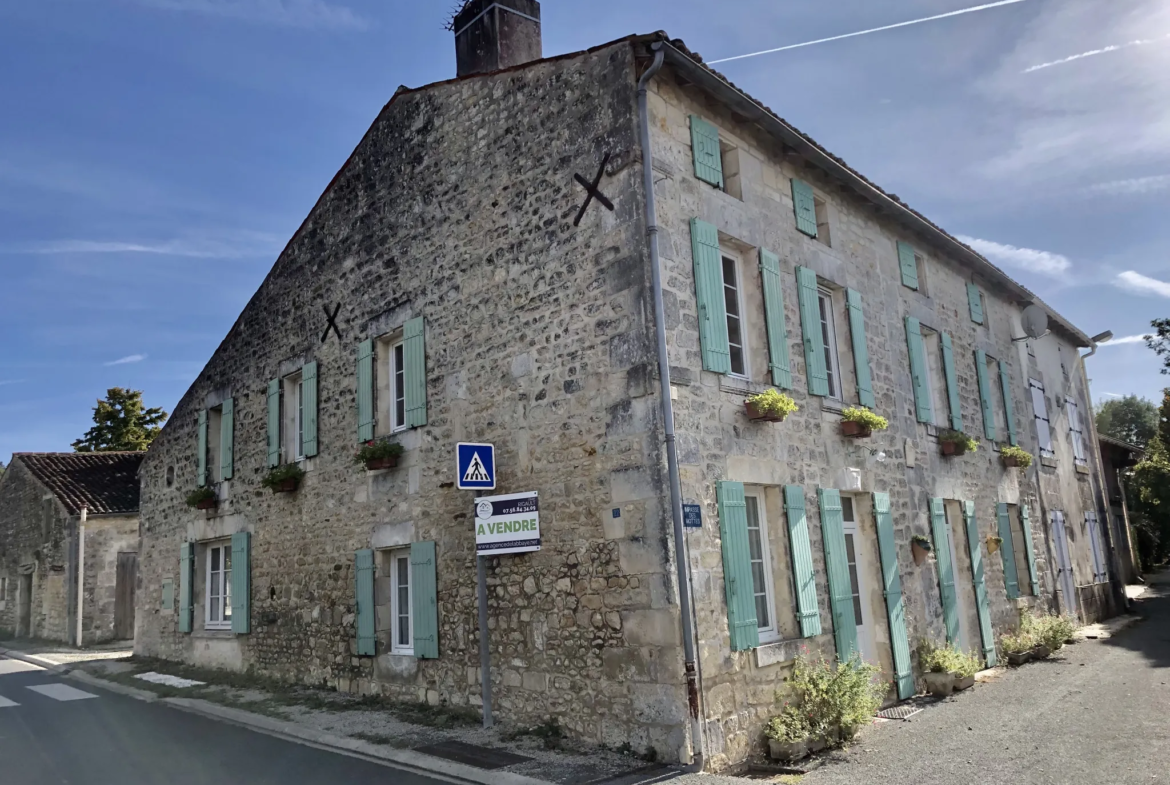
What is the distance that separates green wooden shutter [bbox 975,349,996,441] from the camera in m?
13.1

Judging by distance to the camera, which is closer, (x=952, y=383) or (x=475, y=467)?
(x=475, y=467)

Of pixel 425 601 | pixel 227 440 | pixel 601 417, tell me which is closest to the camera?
pixel 601 417

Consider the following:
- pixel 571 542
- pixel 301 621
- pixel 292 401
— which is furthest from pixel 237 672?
pixel 571 542

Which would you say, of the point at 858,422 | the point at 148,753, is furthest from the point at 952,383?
the point at 148,753

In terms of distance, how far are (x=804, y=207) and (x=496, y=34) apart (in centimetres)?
444

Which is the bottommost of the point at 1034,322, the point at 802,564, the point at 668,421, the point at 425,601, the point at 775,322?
the point at 425,601

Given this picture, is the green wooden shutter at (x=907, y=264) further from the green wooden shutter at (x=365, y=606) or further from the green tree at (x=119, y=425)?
the green tree at (x=119, y=425)

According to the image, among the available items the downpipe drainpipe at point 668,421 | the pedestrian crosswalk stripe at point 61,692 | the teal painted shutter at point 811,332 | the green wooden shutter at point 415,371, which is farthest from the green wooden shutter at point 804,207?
the pedestrian crosswalk stripe at point 61,692

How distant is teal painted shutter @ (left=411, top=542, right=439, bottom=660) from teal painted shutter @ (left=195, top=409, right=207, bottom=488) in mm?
5964

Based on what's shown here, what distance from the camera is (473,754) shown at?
6.97 m

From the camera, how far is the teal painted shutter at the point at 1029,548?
13109mm

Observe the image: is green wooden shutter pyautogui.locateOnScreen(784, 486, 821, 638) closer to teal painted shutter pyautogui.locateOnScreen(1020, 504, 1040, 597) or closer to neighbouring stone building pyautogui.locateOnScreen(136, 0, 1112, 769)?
neighbouring stone building pyautogui.locateOnScreen(136, 0, 1112, 769)

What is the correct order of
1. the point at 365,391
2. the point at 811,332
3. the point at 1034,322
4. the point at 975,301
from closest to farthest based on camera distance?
1. the point at 811,332
2. the point at 365,391
3. the point at 975,301
4. the point at 1034,322

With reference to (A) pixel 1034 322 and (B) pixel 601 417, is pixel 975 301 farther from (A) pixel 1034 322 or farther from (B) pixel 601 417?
Answer: (B) pixel 601 417
